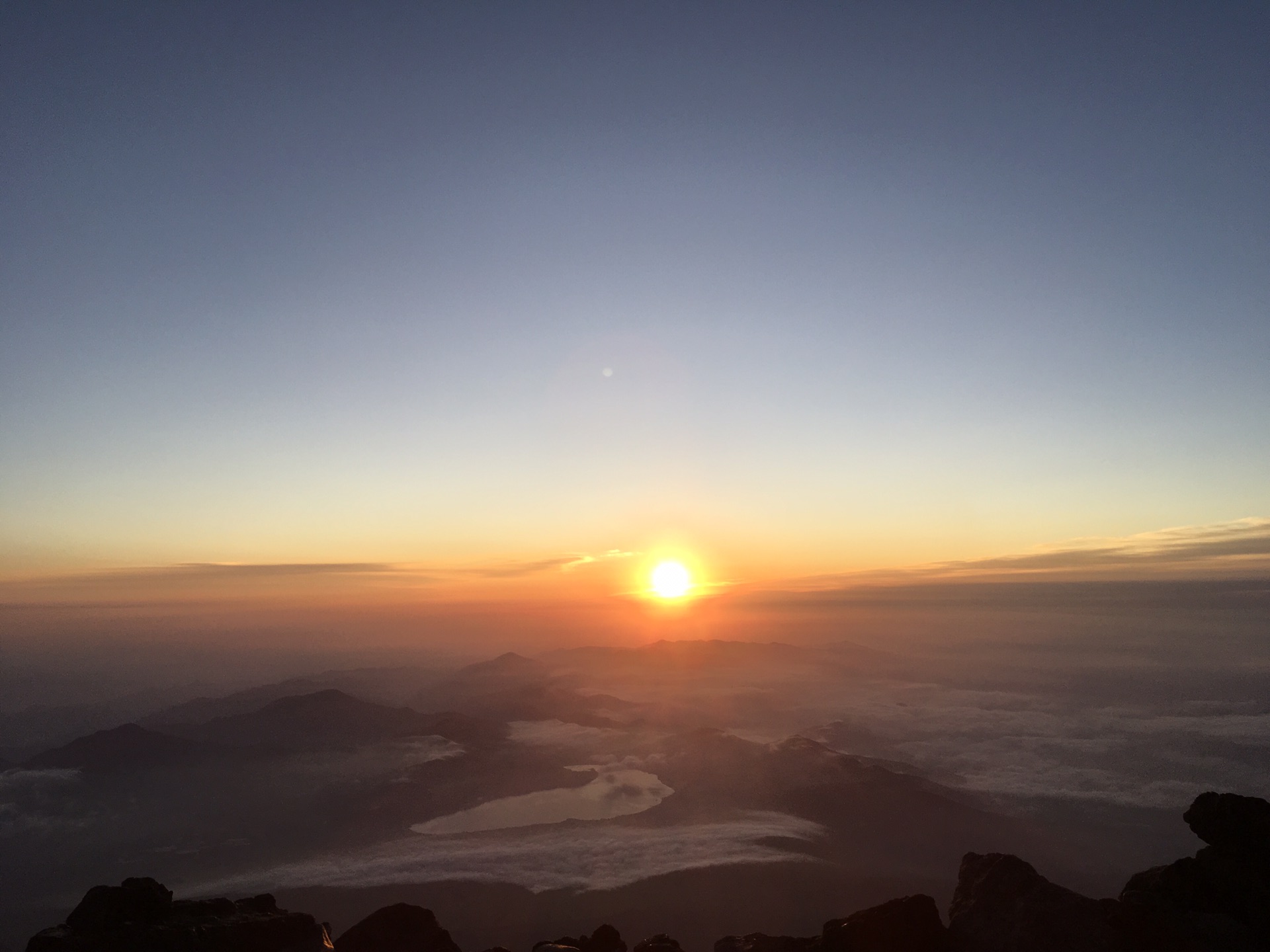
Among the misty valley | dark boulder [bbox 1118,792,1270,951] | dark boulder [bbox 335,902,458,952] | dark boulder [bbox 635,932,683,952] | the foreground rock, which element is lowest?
the misty valley

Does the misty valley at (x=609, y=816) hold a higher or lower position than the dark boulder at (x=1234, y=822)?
lower

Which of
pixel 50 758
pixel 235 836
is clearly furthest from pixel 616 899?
pixel 50 758

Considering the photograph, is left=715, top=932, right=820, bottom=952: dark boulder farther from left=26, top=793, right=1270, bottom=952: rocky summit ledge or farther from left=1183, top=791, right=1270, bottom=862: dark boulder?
left=1183, top=791, right=1270, bottom=862: dark boulder

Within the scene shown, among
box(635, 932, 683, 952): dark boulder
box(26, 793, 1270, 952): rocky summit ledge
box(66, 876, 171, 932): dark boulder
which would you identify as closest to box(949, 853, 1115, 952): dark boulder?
box(26, 793, 1270, 952): rocky summit ledge

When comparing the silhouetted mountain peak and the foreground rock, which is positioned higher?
the foreground rock

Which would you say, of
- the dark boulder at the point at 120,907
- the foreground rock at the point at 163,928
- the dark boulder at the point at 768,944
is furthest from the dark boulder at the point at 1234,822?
the dark boulder at the point at 120,907

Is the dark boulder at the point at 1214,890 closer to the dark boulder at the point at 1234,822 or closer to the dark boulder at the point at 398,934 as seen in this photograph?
the dark boulder at the point at 1234,822

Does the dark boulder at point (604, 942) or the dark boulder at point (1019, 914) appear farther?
the dark boulder at point (604, 942)
